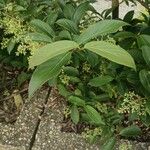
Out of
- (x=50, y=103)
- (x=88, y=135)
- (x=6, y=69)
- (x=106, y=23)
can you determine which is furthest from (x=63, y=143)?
(x=106, y=23)

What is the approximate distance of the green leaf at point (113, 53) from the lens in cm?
96

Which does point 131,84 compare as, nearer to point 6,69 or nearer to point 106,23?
point 106,23

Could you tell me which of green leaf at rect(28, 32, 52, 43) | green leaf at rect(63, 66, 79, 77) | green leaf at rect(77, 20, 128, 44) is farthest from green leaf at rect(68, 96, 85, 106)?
green leaf at rect(77, 20, 128, 44)

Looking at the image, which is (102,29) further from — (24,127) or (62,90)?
(24,127)

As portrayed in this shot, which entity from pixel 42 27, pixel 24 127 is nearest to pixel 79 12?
pixel 42 27

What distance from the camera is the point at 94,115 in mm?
1645

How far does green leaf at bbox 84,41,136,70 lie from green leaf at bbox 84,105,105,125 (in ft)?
2.16

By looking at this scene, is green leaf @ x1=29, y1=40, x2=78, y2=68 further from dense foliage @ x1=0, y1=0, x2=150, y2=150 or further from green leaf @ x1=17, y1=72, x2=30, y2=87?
green leaf @ x1=17, y1=72, x2=30, y2=87

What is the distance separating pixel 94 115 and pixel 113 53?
2.29 ft

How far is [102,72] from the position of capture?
178cm

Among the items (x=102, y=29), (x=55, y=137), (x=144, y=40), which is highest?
(x=102, y=29)

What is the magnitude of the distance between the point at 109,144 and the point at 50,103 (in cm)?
50

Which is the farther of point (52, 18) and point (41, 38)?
point (52, 18)

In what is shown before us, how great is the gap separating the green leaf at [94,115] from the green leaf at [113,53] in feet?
2.16
